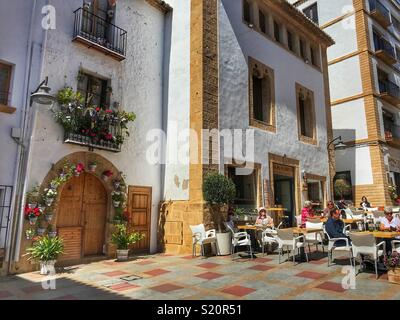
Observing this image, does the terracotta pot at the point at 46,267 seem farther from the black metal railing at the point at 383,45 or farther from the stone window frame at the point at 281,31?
the black metal railing at the point at 383,45

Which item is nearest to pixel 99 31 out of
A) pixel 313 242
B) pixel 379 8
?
pixel 313 242

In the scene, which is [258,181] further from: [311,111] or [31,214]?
[31,214]

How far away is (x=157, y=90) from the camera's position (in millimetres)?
10484

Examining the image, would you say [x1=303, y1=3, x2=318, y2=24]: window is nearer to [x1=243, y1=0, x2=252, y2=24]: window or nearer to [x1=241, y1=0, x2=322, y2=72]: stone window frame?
[x1=241, y1=0, x2=322, y2=72]: stone window frame

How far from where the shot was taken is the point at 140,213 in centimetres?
944

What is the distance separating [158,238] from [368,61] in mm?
16506

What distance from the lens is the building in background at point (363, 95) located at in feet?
57.1

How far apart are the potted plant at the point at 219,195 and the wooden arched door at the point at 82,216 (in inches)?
119

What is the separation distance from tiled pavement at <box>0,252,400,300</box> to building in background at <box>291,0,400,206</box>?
11515 millimetres

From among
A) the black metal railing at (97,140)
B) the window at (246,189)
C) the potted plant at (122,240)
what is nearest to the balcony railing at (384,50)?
the window at (246,189)

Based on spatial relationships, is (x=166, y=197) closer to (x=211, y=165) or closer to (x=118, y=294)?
(x=211, y=165)

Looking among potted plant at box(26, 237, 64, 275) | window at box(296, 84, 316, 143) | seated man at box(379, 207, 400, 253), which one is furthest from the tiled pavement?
window at box(296, 84, 316, 143)

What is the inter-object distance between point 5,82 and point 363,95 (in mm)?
18184
